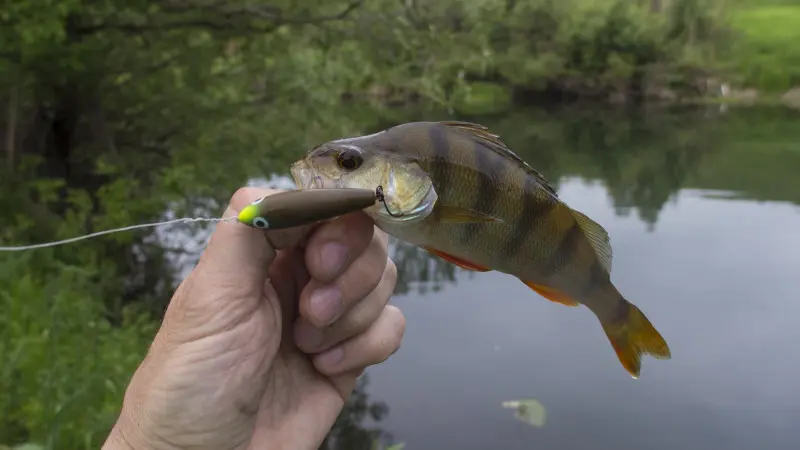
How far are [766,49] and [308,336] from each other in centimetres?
6369

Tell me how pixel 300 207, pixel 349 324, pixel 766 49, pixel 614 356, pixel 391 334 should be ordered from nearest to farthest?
pixel 300 207, pixel 349 324, pixel 391 334, pixel 614 356, pixel 766 49

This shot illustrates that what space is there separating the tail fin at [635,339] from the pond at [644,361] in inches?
233

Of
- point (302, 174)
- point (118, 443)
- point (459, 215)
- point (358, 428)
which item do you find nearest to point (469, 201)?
point (459, 215)

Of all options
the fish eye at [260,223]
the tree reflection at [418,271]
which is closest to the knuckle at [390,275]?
the fish eye at [260,223]

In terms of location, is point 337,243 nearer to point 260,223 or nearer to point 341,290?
point 341,290

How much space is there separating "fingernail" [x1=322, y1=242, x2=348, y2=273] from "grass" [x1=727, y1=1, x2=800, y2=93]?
5463 centimetres

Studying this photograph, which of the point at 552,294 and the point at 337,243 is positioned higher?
the point at 337,243

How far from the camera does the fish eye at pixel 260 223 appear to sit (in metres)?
1.75

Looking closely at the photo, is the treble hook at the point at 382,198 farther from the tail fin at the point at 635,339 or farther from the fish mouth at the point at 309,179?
the tail fin at the point at 635,339

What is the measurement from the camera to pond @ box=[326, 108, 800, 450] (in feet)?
26.8

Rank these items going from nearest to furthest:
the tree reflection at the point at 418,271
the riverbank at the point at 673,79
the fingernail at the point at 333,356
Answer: the fingernail at the point at 333,356, the tree reflection at the point at 418,271, the riverbank at the point at 673,79

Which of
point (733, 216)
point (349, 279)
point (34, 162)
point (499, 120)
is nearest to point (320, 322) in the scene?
point (349, 279)

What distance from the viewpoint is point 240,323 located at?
2.09 m

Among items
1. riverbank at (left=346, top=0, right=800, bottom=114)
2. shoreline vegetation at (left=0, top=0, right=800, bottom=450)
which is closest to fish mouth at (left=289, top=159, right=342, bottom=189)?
shoreline vegetation at (left=0, top=0, right=800, bottom=450)
